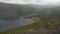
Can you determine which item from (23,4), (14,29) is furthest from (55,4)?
(14,29)

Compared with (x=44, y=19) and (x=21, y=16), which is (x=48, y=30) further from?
(x=21, y=16)

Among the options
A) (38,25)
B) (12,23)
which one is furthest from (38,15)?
(12,23)

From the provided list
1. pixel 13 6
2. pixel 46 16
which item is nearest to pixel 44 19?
pixel 46 16

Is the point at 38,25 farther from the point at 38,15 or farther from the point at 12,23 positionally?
the point at 12,23

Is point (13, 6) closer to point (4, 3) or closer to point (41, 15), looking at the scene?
point (4, 3)

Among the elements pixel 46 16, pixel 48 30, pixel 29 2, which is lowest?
pixel 48 30

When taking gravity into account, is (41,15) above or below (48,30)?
above
